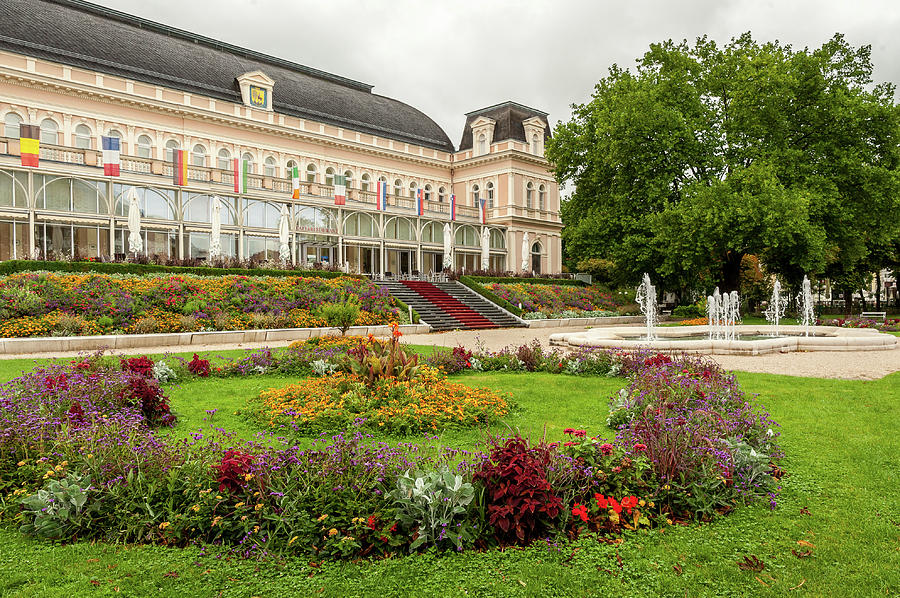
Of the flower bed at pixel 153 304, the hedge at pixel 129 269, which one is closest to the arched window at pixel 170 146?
the hedge at pixel 129 269

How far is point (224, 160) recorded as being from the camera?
40781 millimetres

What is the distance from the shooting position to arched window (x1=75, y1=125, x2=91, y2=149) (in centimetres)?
3484

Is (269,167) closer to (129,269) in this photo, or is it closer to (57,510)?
(129,269)

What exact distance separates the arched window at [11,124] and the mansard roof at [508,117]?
111 feet

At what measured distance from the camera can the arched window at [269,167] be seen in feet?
140

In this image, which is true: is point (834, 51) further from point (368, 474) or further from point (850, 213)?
point (368, 474)

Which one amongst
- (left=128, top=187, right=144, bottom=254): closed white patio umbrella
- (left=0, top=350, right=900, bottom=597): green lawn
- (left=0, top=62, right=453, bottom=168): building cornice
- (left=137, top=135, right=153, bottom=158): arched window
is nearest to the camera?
(left=0, top=350, right=900, bottom=597): green lawn

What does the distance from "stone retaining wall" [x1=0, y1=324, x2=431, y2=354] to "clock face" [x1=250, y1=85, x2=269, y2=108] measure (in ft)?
89.3

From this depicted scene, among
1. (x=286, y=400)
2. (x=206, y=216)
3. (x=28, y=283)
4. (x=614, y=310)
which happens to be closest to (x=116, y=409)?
(x=286, y=400)

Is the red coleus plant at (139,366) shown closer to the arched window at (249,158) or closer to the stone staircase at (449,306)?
the stone staircase at (449,306)

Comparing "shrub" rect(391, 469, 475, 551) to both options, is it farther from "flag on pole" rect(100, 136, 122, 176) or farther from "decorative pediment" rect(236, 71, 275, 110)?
"decorative pediment" rect(236, 71, 275, 110)

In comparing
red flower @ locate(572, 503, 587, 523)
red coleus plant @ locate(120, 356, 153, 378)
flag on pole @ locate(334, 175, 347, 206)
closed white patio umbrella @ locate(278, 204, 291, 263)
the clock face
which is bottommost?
red flower @ locate(572, 503, 587, 523)

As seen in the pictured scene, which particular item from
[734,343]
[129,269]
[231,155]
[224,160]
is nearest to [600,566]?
[734,343]

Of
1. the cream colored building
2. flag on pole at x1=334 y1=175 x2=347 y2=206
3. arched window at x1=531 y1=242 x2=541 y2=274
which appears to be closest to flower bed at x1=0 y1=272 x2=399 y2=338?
the cream colored building
